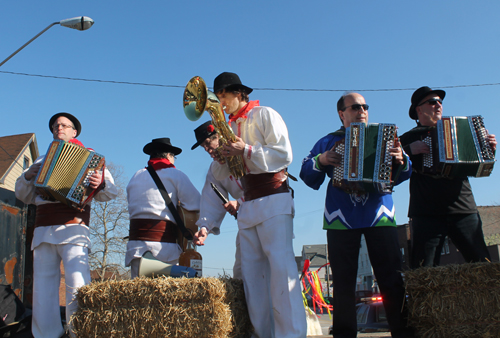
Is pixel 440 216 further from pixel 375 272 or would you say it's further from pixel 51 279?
pixel 51 279

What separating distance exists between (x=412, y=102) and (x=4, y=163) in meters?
26.6

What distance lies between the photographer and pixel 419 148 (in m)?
3.98

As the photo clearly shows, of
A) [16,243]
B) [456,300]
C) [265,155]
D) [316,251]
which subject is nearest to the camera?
[456,300]

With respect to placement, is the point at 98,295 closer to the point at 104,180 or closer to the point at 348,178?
the point at 104,180

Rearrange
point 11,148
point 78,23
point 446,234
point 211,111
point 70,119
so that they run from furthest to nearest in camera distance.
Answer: point 11,148 < point 78,23 < point 70,119 < point 446,234 < point 211,111

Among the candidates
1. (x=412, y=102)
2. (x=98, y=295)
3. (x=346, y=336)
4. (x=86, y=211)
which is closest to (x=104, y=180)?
(x=86, y=211)

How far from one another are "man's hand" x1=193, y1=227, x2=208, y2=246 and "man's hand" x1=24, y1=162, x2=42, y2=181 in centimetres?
167

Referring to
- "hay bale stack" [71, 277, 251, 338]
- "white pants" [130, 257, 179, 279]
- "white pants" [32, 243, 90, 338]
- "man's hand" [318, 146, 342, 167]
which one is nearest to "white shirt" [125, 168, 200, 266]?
"white pants" [130, 257, 179, 279]

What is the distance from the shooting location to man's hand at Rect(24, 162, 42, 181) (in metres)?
4.23

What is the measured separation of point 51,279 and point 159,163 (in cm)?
160

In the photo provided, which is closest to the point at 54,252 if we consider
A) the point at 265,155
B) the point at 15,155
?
the point at 265,155

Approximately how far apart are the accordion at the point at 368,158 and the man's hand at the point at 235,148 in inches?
32.2

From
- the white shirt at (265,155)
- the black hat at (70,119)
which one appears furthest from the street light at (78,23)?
the white shirt at (265,155)

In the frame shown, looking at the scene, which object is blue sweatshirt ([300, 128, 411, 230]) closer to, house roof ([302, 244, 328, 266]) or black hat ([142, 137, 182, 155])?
black hat ([142, 137, 182, 155])
